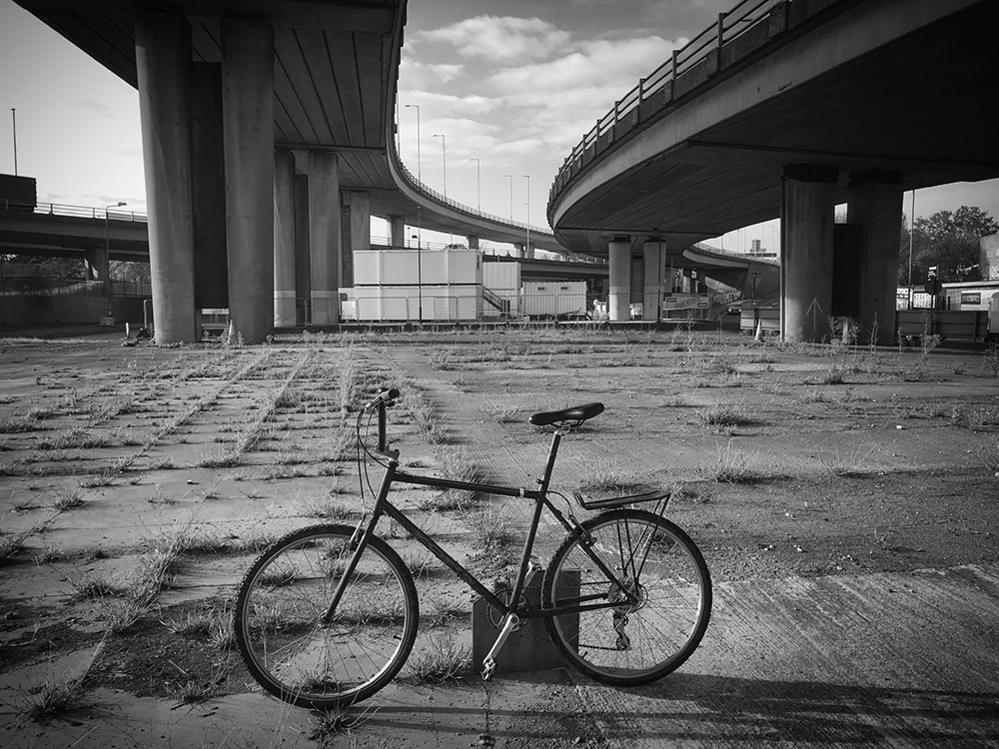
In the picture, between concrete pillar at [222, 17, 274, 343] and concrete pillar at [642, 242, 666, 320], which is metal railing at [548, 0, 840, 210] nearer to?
concrete pillar at [222, 17, 274, 343]

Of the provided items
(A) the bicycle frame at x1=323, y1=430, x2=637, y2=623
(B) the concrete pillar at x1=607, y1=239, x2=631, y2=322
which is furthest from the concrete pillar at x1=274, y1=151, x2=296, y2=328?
(A) the bicycle frame at x1=323, y1=430, x2=637, y2=623

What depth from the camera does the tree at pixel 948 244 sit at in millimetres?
109812

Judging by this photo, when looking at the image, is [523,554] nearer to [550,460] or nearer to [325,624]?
[550,460]

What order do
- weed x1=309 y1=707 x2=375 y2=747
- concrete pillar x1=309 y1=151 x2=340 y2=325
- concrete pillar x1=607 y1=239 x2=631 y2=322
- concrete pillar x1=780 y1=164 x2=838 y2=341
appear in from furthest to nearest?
concrete pillar x1=607 y1=239 x2=631 y2=322, concrete pillar x1=309 y1=151 x2=340 y2=325, concrete pillar x1=780 y1=164 x2=838 y2=341, weed x1=309 y1=707 x2=375 y2=747

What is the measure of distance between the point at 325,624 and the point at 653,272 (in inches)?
2807

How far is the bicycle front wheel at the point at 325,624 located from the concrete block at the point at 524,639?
0.36 metres

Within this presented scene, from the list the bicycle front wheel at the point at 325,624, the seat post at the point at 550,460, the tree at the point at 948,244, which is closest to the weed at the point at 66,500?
the bicycle front wheel at the point at 325,624

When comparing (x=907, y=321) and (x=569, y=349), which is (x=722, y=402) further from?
(x=907, y=321)

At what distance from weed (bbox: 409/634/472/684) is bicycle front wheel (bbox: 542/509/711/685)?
0.50 metres

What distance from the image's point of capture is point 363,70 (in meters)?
35.1

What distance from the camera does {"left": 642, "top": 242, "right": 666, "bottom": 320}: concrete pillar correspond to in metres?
70.2

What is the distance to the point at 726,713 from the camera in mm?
3203

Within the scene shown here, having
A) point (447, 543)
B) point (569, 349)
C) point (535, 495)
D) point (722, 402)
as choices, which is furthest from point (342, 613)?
point (569, 349)

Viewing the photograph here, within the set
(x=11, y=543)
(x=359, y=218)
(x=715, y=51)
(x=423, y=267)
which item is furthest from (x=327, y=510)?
(x=359, y=218)
